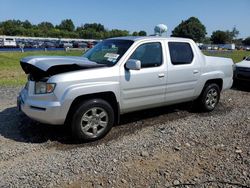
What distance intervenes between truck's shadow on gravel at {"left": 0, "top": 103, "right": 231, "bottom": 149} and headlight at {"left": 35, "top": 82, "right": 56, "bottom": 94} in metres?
0.77

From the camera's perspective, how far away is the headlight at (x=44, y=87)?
4621 mm

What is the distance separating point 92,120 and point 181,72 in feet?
7.40

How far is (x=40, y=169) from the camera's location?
404 centimetres

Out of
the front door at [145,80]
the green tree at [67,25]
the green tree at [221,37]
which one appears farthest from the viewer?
the green tree at [67,25]

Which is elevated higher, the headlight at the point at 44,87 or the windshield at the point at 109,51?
the windshield at the point at 109,51

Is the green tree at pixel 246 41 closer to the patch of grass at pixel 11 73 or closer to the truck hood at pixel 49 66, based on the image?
the patch of grass at pixel 11 73

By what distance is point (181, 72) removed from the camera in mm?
6156

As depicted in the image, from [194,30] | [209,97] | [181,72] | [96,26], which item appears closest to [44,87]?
[181,72]

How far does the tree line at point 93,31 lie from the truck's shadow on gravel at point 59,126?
8767 cm

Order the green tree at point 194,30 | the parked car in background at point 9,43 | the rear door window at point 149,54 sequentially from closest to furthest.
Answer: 1. the rear door window at point 149,54
2. the parked car in background at point 9,43
3. the green tree at point 194,30

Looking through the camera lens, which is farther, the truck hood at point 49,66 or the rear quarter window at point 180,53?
the rear quarter window at point 180,53

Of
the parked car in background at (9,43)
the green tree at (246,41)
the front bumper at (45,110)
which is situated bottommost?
the front bumper at (45,110)

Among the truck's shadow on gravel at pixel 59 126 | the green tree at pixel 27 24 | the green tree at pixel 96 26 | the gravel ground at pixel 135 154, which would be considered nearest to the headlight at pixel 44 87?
the truck's shadow on gravel at pixel 59 126

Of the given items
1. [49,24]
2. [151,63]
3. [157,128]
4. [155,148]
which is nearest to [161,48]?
[151,63]
